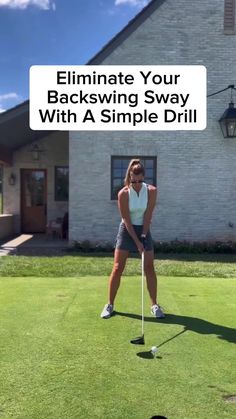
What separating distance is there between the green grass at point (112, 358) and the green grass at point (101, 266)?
1966 millimetres

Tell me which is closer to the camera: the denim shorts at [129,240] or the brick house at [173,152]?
the denim shorts at [129,240]

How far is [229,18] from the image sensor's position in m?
12.2

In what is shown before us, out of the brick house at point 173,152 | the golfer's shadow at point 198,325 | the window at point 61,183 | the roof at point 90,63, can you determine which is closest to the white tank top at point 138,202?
the golfer's shadow at point 198,325

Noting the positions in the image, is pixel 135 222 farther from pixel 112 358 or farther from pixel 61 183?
pixel 61 183

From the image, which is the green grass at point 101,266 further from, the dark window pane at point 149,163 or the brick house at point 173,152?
the dark window pane at point 149,163

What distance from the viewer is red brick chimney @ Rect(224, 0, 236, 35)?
12.2m

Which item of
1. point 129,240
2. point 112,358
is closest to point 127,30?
point 129,240

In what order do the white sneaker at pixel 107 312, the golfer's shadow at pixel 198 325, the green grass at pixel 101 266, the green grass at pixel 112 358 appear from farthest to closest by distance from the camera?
1. the green grass at pixel 101 266
2. the white sneaker at pixel 107 312
3. the golfer's shadow at pixel 198 325
4. the green grass at pixel 112 358

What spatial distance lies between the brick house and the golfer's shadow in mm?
6892

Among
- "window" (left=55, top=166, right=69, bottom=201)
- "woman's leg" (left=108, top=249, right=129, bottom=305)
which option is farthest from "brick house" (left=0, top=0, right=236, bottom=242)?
"woman's leg" (left=108, top=249, right=129, bottom=305)

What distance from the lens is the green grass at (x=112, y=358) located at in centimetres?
317

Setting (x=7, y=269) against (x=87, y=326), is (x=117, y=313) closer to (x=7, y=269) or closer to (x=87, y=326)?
(x=87, y=326)

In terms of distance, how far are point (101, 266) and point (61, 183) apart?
7.30m

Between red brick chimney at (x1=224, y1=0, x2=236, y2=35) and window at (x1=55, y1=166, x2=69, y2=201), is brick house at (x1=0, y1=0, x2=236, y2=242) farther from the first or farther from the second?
window at (x1=55, y1=166, x2=69, y2=201)
